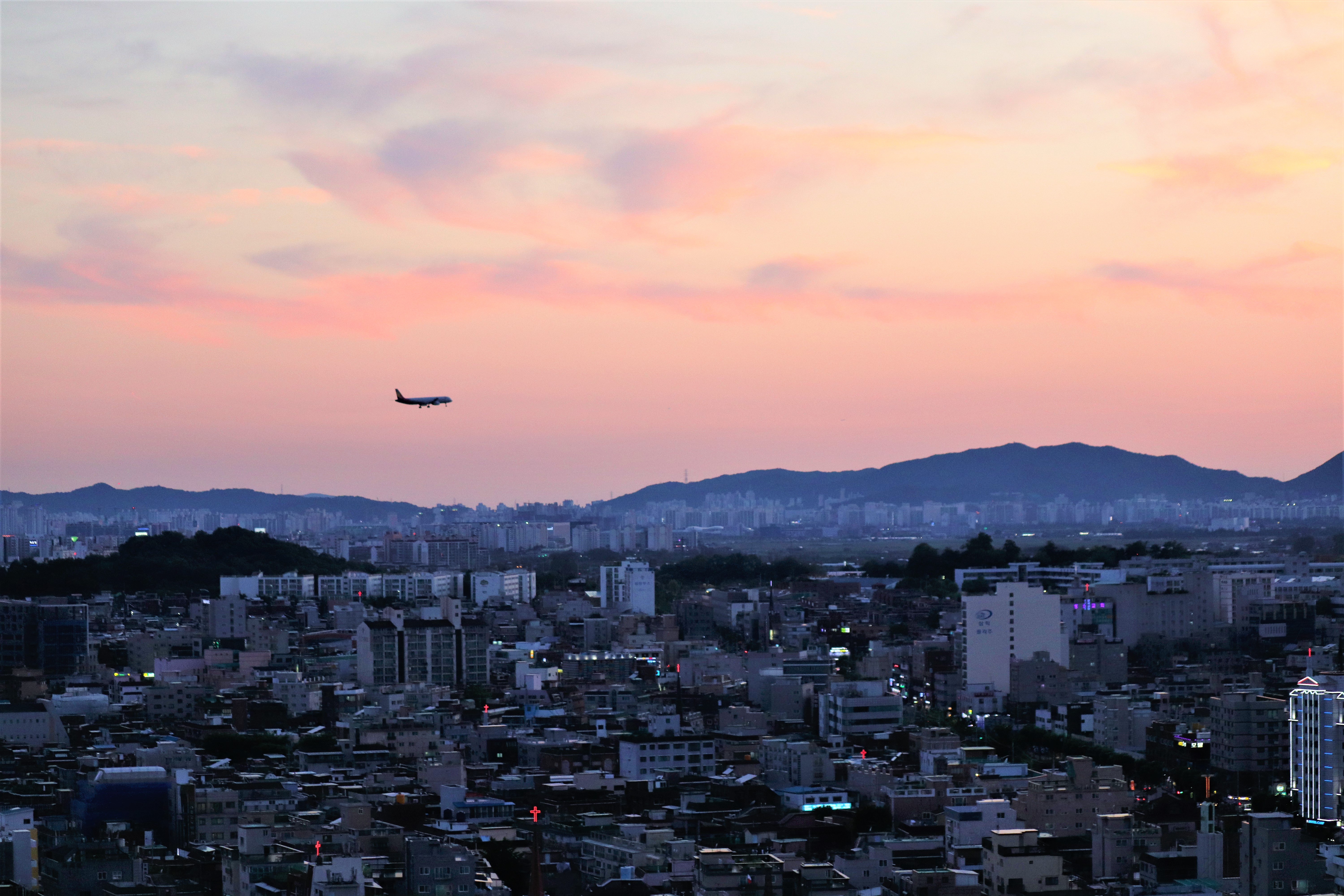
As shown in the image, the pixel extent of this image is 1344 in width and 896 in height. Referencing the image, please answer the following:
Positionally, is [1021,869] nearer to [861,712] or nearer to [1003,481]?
[861,712]

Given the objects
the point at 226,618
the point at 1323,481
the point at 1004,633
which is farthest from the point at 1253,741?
the point at 1323,481

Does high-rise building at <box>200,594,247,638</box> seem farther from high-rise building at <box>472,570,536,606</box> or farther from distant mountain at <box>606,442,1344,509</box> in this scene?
distant mountain at <box>606,442,1344,509</box>

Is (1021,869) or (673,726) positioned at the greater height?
(673,726)

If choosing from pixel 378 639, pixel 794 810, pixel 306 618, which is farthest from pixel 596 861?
pixel 306 618

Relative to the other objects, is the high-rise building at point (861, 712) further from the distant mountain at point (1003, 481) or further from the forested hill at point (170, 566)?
the distant mountain at point (1003, 481)

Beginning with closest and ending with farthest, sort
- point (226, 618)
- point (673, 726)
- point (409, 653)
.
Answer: point (673, 726), point (409, 653), point (226, 618)

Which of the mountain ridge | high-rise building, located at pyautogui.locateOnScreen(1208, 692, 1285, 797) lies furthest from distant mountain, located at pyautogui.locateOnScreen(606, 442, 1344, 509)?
high-rise building, located at pyautogui.locateOnScreen(1208, 692, 1285, 797)

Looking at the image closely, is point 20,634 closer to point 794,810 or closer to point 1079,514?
point 794,810
